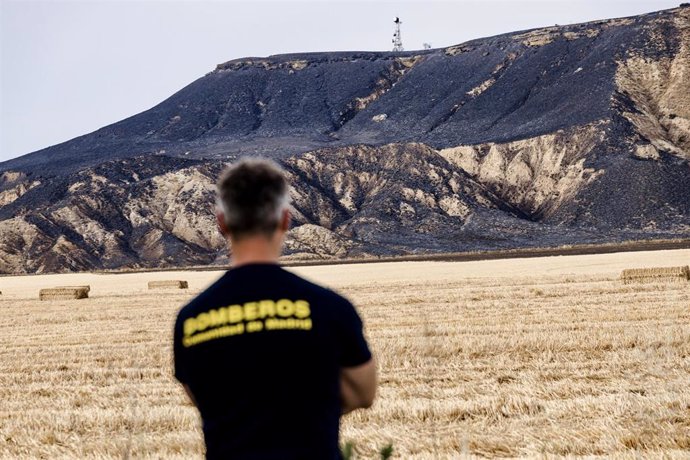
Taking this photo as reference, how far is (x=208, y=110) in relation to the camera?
17088 cm

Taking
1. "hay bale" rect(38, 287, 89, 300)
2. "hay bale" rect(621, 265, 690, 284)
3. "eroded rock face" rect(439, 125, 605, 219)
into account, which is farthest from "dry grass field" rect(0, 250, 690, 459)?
"eroded rock face" rect(439, 125, 605, 219)

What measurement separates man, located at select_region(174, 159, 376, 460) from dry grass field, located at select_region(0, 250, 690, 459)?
4.40 ft

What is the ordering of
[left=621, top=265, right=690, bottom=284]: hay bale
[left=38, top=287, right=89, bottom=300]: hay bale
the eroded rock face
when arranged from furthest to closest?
the eroded rock face, [left=38, top=287, right=89, bottom=300]: hay bale, [left=621, top=265, right=690, bottom=284]: hay bale

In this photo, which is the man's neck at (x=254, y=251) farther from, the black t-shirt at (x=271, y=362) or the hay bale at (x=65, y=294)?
the hay bale at (x=65, y=294)

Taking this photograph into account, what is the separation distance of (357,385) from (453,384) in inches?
358

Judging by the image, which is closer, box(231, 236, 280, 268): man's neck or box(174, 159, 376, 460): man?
box(174, 159, 376, 460): man

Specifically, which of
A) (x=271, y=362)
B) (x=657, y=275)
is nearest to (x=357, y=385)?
(x=271, y=362)

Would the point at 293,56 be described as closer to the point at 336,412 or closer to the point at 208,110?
the point at 208,110

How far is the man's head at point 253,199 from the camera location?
3.41 meters

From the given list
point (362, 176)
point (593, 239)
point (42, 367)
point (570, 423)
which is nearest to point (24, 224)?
point (362, 176)

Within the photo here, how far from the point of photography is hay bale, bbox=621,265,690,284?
32531 millimetres

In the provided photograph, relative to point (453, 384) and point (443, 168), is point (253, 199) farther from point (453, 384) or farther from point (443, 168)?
point (443, 168)

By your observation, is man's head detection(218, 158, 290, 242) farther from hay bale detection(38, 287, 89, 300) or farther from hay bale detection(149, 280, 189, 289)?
hay bale detection(149, 280, 189, 289)

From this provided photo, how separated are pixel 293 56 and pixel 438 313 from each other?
16576 cm
